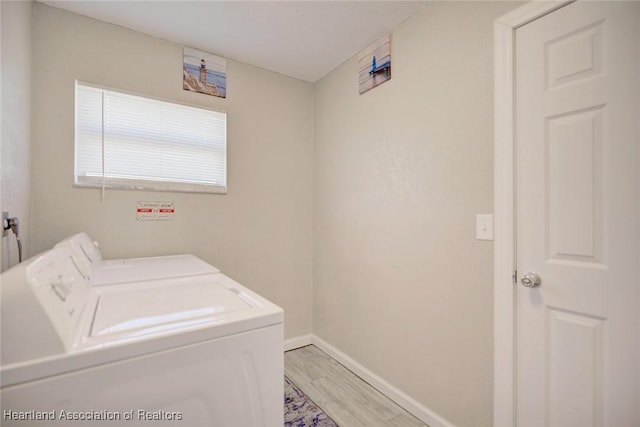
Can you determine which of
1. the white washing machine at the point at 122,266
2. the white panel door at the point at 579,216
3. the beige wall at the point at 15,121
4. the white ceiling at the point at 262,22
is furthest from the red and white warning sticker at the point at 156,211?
the white panel door at the point at 579,216

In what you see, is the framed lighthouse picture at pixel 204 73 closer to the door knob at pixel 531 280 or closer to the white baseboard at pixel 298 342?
the white baseboard at pixel 298 342

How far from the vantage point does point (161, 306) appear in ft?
3.42

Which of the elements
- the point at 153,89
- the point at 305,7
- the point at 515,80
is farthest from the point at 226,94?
the point at 515,80

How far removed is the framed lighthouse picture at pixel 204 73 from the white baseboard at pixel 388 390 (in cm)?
237

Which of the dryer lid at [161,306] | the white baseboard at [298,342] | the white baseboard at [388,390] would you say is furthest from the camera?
the white baseboard at [298,342]

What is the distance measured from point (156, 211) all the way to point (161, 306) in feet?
4.03

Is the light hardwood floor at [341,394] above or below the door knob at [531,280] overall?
below

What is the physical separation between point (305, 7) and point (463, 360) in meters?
2.25

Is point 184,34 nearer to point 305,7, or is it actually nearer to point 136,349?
point 305,7

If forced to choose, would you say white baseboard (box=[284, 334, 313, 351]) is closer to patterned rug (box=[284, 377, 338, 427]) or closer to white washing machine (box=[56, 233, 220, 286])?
patterned rug (box=[284, 377, 338, 427])

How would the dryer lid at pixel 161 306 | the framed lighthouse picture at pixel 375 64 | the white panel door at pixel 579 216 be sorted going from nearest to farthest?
the dryer lid at pixel 161 306
the white panel door at pixel 579 216
the framed lighthouse picture at pixel 375 64

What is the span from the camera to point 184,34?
2037mm

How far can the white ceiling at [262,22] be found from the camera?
174cm

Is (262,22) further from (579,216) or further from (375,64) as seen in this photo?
(579,216)
